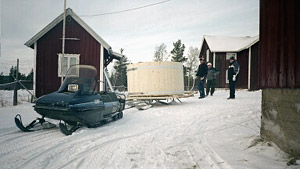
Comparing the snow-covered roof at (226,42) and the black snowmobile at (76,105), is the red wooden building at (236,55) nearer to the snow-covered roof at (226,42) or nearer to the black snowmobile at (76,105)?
the snow-covered roof at (226,42)

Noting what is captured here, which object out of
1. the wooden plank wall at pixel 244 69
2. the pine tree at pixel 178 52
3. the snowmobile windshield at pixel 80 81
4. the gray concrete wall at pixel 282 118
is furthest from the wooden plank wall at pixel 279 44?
the pine tree at pixel 178 52

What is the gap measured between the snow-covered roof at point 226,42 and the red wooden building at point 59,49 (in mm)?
14401

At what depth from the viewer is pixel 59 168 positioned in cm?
215

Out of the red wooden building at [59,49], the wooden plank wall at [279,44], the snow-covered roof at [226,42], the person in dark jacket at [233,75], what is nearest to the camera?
the wooden plank wall at [279,44]

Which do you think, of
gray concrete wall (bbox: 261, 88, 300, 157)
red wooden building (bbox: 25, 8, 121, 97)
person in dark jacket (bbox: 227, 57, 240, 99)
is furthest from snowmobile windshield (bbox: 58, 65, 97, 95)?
red wooden building (bbox: 25, 8, 121, 97)

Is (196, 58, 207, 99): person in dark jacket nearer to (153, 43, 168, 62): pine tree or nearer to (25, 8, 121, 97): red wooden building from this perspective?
(25, 8, 121, 97): red wooden building

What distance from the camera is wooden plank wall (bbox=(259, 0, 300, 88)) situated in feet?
7.82

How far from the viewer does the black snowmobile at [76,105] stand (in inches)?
140

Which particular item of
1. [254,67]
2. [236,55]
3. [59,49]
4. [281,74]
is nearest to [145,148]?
[281,74]

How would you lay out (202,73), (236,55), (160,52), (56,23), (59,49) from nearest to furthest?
(202,73), (56,23), (59,49), (236,55), (160,52)

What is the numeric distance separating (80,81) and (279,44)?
3.96 metres

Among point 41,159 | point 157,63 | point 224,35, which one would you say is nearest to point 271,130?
point 41,159

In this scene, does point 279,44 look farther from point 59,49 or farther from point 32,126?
point 59,49

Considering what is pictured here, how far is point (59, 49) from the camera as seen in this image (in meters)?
11.0
